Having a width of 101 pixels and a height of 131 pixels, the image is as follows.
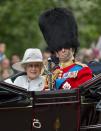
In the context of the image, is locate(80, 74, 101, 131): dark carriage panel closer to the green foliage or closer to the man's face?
the man's face

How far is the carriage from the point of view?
6.75m

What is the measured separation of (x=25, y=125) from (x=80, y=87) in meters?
0.68

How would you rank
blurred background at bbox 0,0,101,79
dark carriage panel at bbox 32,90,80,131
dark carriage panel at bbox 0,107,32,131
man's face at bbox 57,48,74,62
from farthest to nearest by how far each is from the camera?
blurred background at bbox 0,0,101,79, man's face at bbox 57,48,74,62, dark carriage panel at bbox 32,90,80,131, dark carriage panel at bbox 0,107,32,131

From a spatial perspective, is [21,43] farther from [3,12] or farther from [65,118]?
[65,118]

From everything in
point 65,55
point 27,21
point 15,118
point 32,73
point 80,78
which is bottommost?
point 15,118

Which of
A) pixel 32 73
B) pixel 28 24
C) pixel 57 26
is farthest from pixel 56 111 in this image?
pixel 28 24

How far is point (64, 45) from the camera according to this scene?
7852mm

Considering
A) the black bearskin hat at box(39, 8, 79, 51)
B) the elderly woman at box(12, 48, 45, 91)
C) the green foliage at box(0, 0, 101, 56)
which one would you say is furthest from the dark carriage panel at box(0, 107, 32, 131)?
the green foliage at box(0, 0, 101, 56)

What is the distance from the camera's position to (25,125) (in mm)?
6805

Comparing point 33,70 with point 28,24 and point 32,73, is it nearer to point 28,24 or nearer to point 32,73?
point 32,73

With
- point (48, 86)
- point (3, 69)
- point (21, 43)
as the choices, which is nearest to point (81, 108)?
point (48, 86)

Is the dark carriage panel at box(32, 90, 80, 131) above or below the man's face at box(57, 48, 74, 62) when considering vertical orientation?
below

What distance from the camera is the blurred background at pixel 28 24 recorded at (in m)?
13.4

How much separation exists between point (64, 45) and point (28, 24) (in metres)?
10.4
